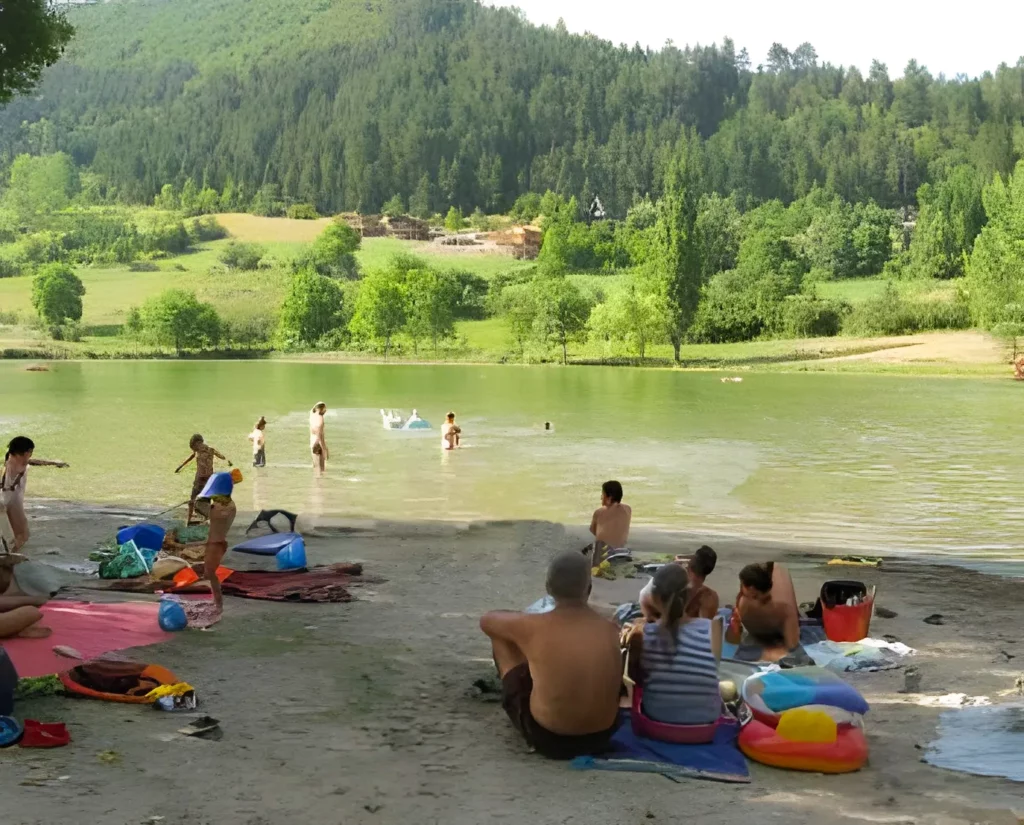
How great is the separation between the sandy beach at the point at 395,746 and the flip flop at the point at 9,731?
158 mm

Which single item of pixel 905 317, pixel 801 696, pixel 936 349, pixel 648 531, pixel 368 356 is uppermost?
pixel 905 317

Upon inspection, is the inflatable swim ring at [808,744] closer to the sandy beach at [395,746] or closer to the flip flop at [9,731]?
the sandy beach at [395,746]

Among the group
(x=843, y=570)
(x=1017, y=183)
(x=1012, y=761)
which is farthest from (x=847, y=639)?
(x=1017, y=183)

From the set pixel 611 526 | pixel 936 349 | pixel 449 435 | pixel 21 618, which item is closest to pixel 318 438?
pixel 449 435

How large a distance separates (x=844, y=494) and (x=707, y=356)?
262 ft

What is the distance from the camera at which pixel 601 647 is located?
24.3ft

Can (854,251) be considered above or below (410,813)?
above

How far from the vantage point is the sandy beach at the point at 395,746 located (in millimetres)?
6602

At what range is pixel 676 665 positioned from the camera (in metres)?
7.66

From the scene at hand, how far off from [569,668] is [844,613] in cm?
405

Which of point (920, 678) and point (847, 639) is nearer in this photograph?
point (920, 678)

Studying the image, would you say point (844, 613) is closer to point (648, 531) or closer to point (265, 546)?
point (265, 546)

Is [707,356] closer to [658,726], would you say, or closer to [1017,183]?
[1017,183]

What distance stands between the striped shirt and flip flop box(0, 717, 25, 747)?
3876mm
